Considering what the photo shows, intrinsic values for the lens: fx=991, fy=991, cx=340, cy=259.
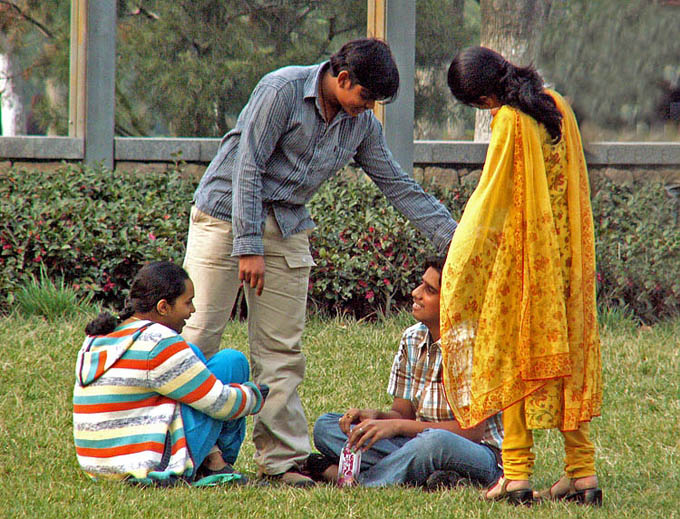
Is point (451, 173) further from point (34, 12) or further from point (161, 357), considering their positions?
point (161, 357)

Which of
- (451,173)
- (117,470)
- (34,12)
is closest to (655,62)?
(117,470)

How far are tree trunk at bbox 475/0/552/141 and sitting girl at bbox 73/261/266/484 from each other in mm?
5119

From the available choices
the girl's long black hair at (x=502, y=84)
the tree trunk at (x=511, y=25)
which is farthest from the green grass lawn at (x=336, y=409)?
the tree trunk at (x=511, y=25)

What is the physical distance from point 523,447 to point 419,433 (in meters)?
0.54

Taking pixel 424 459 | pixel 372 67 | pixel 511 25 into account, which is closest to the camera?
pixel 372 67

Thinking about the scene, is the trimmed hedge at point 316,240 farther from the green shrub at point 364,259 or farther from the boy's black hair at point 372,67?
the boy's black hair at point 372,67

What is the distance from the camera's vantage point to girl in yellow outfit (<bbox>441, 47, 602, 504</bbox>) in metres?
3.46

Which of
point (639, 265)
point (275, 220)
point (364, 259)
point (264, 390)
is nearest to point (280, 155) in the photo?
point (275, 220)

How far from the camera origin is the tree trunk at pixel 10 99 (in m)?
8.28

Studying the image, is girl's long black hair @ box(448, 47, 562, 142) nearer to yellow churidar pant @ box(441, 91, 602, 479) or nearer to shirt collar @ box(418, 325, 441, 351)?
yellow churidar pant @ box(441, 91, 602, 479)

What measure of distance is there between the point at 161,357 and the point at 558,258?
1.46m

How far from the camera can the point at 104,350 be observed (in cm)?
363

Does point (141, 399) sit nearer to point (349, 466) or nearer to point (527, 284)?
point (349, 466)

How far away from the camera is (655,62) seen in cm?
437
